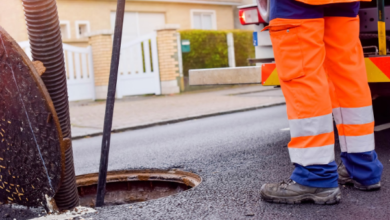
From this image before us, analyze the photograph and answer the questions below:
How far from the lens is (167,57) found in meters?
13.2

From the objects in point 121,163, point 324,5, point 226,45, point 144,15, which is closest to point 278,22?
point 324,5

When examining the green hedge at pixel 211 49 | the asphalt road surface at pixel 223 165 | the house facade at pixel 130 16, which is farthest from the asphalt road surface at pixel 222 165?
the house facade at pixel 130 16

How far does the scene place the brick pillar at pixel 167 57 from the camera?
43.4 ft

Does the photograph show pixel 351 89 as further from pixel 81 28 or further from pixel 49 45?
pixel 81 28

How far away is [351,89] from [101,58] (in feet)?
36.0

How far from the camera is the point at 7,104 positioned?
7.11 ft

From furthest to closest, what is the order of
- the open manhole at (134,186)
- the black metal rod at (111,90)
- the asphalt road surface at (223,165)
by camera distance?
the open manhole at (134,186) < the black metal rod at (111,90) < the asphalt road surface at (223,165)

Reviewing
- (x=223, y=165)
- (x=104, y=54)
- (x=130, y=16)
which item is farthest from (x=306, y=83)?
(x=130, y=16)

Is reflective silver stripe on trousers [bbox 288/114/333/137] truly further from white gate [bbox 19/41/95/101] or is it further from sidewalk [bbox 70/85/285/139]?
white gate [bbox 19/41/95/101]

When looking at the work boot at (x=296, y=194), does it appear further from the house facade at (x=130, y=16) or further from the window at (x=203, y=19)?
the window at (x=203, y=19)

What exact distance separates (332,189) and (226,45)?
1321cm

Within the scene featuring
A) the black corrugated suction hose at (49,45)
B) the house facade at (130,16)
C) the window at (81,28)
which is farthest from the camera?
the window at (81,28)

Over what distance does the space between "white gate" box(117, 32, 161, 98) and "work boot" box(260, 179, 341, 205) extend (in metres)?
10.9

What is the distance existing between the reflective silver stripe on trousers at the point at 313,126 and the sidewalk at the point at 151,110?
5.13m
